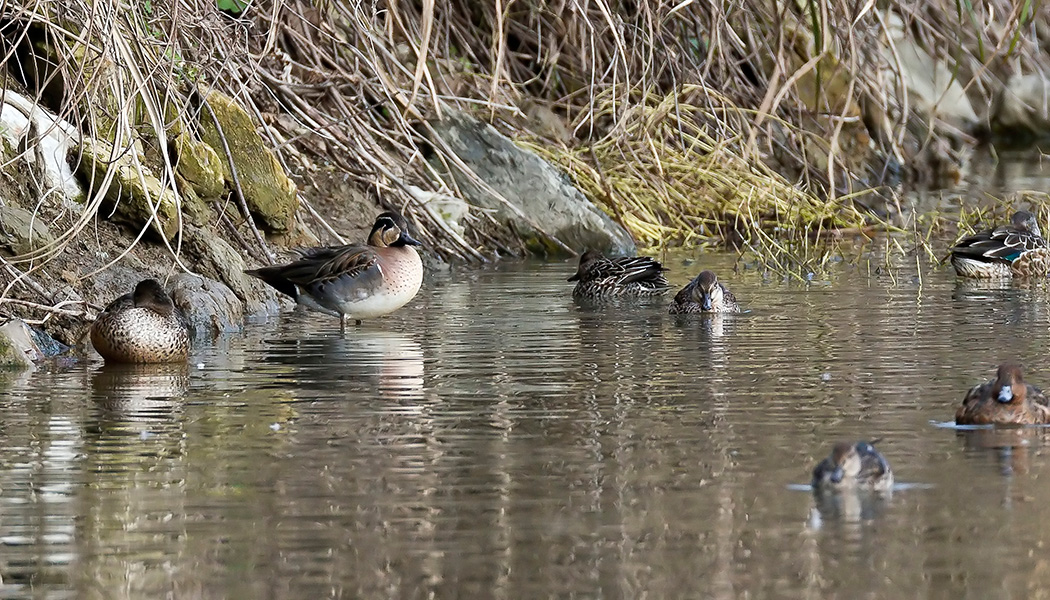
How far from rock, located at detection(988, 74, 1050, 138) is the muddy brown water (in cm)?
1894

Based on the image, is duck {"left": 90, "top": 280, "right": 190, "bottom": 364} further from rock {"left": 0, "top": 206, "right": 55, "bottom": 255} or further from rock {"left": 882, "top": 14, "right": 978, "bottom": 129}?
rock {"left": 882, "top": 14, "right": 978, "bottom": 129}

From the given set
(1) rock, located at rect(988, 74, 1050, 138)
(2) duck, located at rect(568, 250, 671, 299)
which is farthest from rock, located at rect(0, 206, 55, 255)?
(1) rock, located at rect(988, 74, 1050, 138)

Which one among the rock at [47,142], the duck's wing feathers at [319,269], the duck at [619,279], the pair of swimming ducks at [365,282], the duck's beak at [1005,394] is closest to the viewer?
the duck's beak at [1005,394]

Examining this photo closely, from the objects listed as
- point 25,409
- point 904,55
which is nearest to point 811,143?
point 904,55

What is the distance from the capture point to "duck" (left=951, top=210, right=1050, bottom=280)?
42.5 feet

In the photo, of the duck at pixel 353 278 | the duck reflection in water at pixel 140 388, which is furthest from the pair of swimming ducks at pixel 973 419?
the duck at pixel 353 278

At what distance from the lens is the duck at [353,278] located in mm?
10789

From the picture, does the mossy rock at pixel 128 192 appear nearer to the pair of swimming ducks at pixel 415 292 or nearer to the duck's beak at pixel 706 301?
the pair of swimming ducks at pixel 415 292

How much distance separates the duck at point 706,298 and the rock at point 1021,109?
58.9 feet

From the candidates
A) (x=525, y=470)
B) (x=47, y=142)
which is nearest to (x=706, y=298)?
(x=47, y=142)

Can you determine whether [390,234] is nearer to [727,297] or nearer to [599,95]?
[727,297]

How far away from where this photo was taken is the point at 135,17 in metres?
8.73

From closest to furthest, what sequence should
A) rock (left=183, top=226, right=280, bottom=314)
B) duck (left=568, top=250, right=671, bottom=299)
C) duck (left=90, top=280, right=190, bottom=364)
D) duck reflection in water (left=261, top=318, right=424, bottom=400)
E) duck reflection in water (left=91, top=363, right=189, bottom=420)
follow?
1. duck reflection in water (left=91, top=363, right=189, bottom=420)
2. duck reflection in water (left=261, top=318, right=424, bottom=400)
3. duck (left=90, top=280, right=190, bottom=364)
4. rock (left=183, top=226, right=280, bottom=314)
5. duck (left=568, top=250, right=671, bottom=299)

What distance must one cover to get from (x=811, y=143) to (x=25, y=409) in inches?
512
